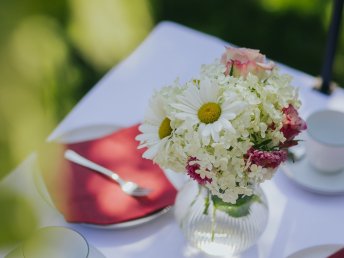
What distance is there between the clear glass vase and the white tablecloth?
53 mm

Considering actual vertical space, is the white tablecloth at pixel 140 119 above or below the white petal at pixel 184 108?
below

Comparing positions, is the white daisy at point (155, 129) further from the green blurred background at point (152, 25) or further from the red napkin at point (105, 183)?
the green blurred background at point (152, 25)

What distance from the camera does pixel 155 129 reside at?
859 mm

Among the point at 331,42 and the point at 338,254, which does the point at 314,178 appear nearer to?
the point at 338,254

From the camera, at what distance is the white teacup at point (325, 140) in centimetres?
108

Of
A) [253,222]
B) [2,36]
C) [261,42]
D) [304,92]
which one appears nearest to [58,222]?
[253,222]

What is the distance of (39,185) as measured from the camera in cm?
110

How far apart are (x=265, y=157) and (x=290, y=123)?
7cm

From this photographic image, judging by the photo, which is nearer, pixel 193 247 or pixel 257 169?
pixel 257 169

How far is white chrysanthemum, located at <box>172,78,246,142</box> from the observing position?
2.44ft

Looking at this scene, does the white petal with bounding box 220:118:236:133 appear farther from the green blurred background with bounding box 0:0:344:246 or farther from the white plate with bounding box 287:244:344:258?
the green blurred background with bounding box 0:0:344:246

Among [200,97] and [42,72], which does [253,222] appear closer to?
[200,97]

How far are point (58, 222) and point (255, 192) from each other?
372 millimetres

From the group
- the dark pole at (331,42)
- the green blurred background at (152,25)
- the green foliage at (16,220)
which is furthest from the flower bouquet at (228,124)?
the green blurred background at (152,25)
